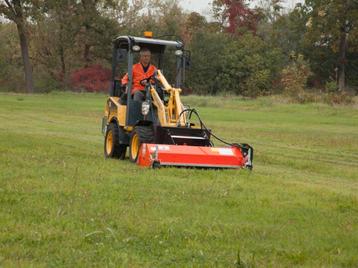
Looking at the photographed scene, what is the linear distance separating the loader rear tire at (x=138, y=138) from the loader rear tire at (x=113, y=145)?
784 mm

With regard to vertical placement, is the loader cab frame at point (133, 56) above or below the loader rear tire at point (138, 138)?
above

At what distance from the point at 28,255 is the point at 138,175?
5074 millimetres

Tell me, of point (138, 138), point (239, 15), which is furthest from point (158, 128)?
point (239, 15)

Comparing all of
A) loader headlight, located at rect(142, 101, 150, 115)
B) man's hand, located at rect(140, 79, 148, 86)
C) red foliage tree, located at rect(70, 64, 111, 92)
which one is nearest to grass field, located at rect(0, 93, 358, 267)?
loader headlight, located at rect(142, 101, 150, 115)

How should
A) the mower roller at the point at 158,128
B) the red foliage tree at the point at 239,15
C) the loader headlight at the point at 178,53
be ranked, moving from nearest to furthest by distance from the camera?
1. the mower roller at the point at 158,128
2. the loader headlight at the point at 178,53
3. the red foliage tree at the point at 239,15

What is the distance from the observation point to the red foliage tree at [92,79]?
6406 centimetres

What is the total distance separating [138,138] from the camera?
13648 millimetres

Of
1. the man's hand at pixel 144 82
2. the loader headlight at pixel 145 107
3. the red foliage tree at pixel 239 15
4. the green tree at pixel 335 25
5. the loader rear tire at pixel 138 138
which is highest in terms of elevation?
the red foliage tree at pixel 239 15

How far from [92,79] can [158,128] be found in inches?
2037

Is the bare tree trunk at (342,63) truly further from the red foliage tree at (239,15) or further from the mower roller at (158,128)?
the mower roller at (158,128)

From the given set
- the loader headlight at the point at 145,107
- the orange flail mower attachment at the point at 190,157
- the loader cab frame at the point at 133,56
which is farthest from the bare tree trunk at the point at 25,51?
the orange flail mower attachment at the point at 190,157

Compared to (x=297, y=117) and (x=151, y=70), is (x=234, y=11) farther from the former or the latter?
(x=151, y=70)

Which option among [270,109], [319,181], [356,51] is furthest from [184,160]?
[356,51]

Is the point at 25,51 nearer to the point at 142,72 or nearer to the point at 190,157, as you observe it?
the point at 142,72
